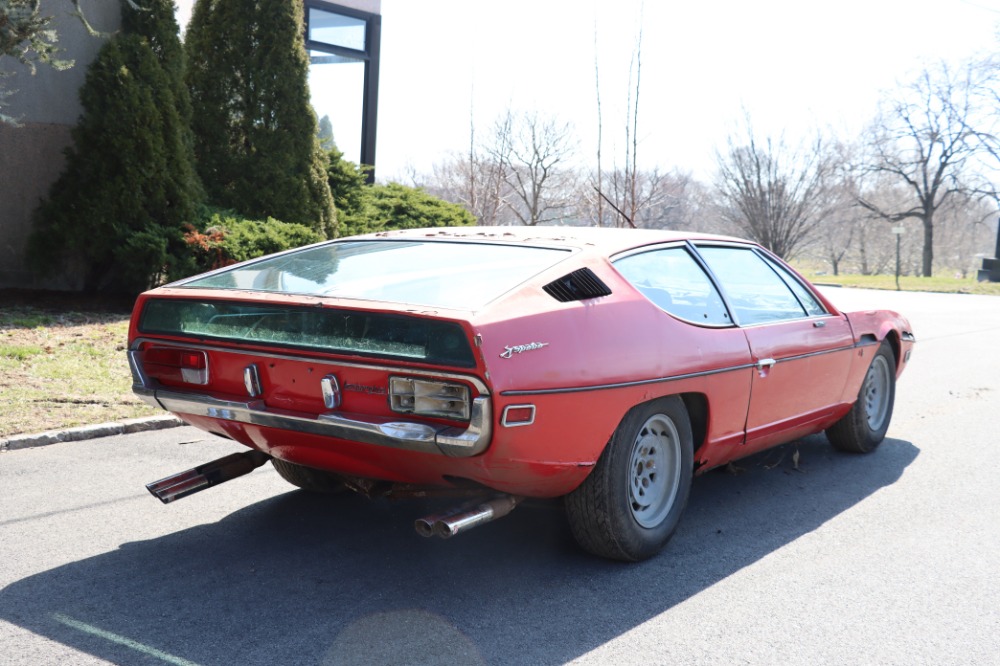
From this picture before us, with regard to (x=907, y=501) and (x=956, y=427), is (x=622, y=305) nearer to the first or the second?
(x=907, y=501)

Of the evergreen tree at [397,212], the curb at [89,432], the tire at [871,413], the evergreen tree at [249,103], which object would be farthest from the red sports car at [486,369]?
the evergreen tree at [397,212]

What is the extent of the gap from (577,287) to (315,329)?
3.46ft

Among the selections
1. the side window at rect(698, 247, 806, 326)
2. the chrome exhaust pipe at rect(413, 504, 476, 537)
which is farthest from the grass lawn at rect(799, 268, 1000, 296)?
the chrome exhaust pipe at rect(413, 504, 476, 537)

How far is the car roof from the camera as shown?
426 centimetres

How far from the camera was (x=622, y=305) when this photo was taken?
3.87 m

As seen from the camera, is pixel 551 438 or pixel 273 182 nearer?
pixel 551 438

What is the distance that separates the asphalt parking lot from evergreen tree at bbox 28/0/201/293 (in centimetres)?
521

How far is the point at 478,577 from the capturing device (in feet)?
12.4

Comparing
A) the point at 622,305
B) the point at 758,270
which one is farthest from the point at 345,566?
the point at 758,270

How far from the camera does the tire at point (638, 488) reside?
375 centimetres

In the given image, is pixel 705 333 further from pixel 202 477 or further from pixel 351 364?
pixel 202 477

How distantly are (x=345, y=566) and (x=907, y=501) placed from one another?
3.10 m

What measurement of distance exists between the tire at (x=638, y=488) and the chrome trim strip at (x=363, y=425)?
2.32ft

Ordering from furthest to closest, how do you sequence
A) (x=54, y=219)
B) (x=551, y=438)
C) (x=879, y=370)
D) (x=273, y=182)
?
(x=273, y=182)
(x=54, y=219)
(x=879, y=370)
(x=551, y=438)
